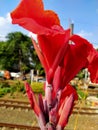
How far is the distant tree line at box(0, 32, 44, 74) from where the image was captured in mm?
42219

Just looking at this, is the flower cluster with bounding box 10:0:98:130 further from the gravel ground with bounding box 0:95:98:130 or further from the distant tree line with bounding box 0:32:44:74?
the distant tree line with bounding box 0:32:44:74

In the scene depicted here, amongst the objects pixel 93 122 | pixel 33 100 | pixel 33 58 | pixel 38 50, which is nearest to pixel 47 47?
pixel 38 50

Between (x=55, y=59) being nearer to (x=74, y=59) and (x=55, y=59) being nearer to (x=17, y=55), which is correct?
(x=74, y=59)

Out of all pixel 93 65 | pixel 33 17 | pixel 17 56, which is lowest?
pixel 17 56

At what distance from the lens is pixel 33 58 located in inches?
1734

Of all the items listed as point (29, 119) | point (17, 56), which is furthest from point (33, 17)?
point (17, 56)

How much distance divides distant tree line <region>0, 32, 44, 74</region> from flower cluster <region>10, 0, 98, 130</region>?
1558 inches

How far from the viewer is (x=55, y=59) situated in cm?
71

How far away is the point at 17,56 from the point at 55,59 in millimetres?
42224

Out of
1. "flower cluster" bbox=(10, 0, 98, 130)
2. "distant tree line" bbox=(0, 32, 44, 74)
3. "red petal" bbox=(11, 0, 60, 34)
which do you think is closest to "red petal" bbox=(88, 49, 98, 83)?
"flower cluster" bbox=(10, 0, 98, 130)

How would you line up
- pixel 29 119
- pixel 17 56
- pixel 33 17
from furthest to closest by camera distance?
pixel 17 56 < pixel 29 119 < pixel 33 17

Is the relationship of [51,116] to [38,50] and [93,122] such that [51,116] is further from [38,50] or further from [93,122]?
[93,122]

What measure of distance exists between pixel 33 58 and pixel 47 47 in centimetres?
4339

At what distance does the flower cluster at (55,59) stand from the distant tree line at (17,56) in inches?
1558
